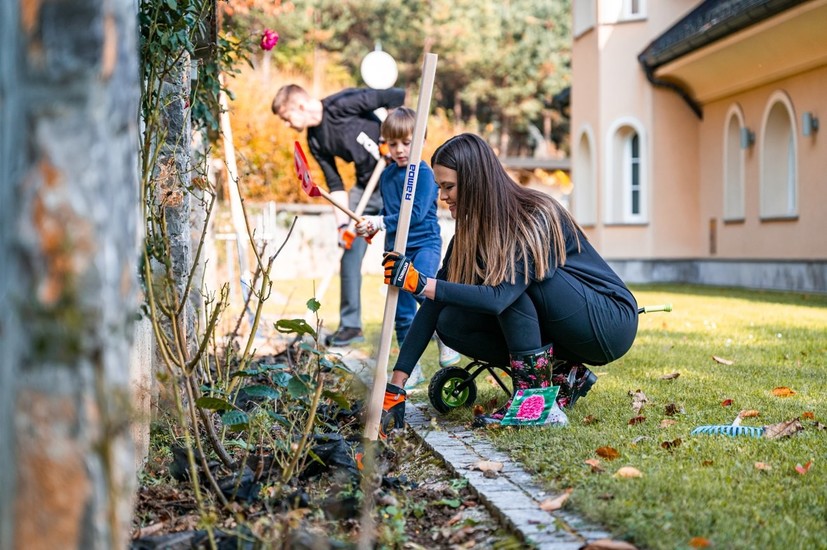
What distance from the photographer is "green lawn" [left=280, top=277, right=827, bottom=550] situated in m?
2.56

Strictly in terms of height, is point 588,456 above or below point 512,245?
below

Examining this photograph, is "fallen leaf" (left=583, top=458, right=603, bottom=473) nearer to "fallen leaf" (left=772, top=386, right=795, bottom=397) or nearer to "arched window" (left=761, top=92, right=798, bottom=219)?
"fallen leaf" (left=772, top=386, right=795, bottom=397)

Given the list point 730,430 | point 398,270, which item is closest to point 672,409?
point 730,430

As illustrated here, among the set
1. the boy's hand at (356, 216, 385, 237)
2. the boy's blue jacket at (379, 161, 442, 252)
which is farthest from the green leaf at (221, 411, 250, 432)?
the boy's blue jacket at (379, 161, 442, 252)

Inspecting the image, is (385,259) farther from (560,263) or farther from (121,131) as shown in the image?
(121,131)

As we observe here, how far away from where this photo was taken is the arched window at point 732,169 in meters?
16.1

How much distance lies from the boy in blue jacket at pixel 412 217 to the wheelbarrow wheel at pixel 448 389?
67 cm

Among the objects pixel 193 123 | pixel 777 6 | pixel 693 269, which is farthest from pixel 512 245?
pixel 693 269

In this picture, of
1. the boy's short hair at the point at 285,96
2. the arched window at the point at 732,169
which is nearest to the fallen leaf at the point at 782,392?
the boy's short hair at the point at 285,96

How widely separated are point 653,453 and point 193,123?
3131 millimetres

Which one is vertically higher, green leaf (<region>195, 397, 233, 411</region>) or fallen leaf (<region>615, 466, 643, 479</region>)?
green leaf (<region>195, 397, 233, 411</region>)

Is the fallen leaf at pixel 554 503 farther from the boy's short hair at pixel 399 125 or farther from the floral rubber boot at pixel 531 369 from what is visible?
the boy's short hair at pixel 399 125

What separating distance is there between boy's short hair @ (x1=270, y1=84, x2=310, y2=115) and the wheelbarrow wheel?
2.89 meters

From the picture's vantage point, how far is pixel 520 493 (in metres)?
3.00
